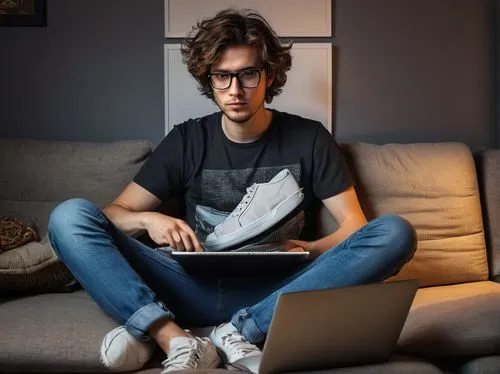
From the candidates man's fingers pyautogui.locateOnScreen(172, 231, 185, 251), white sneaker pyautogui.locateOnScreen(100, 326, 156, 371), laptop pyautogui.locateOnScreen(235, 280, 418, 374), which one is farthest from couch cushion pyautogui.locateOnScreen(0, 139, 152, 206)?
laptop pyautogui.locateOnScreen(235, 280, 418, 374)

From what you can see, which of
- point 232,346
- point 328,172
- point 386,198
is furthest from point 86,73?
point 232,346

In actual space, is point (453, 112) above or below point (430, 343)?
above

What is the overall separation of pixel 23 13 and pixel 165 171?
919mm

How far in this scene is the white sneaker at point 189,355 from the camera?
1.79 meters

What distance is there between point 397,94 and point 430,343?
4.02ft

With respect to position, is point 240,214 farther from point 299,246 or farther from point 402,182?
point 402,182

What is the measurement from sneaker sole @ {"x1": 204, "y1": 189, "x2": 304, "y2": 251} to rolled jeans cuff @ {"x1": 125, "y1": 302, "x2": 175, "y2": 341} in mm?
282

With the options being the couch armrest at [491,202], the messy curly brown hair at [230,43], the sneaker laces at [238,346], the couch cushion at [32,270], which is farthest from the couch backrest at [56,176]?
the couch armrest at [491,202]

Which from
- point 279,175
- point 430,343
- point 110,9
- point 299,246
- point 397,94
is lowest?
point 430,343

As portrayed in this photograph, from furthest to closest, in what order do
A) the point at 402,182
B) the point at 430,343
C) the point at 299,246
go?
the point at 402,182
the point at 299,246
the point at 430,343

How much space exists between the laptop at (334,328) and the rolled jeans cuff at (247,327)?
122mm

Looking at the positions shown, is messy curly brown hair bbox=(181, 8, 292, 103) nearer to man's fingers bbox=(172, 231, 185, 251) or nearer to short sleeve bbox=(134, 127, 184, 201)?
short sleeve bbox=(134, 127, 184, 201)

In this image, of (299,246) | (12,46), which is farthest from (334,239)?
(12,46)

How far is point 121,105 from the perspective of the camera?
2.91m
